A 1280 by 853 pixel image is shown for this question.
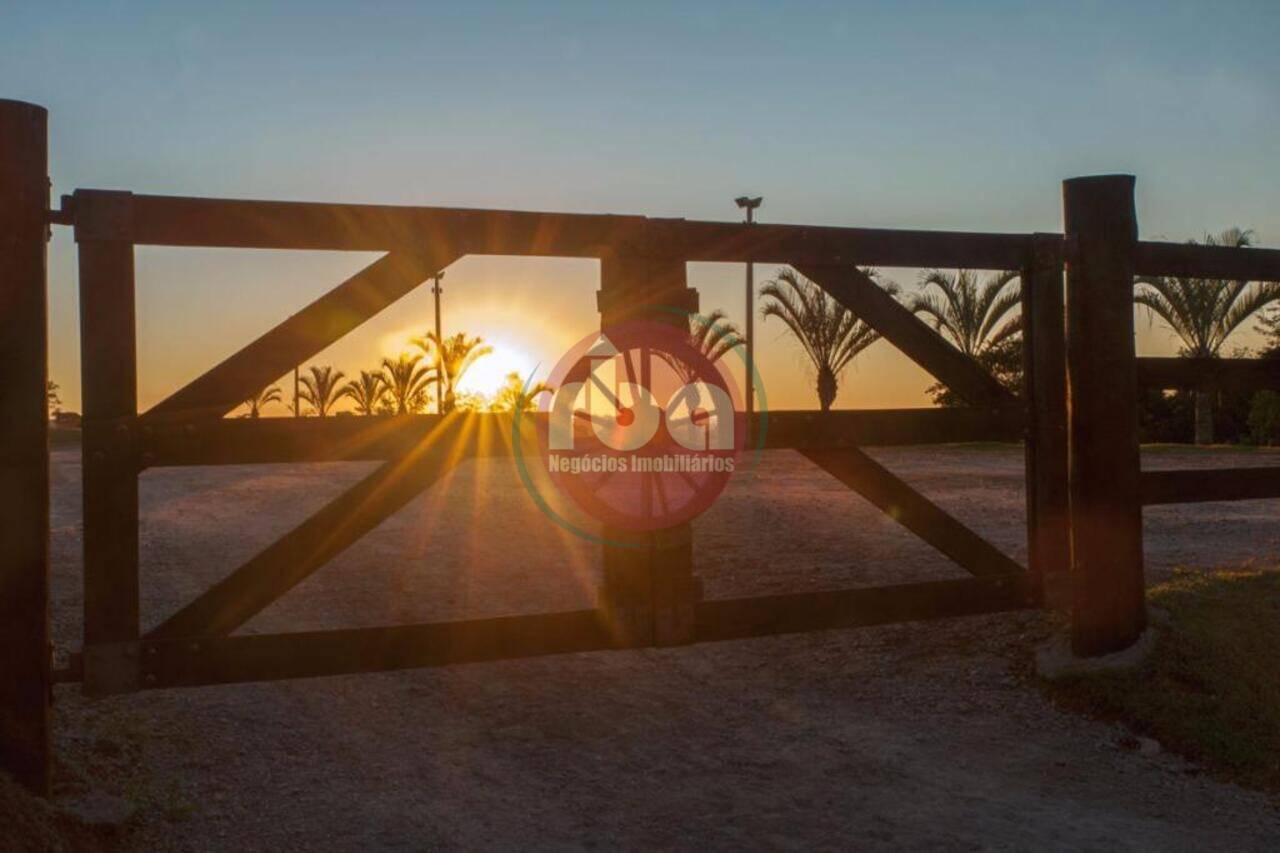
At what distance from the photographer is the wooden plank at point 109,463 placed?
4.08m

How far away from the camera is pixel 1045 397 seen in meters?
5.59

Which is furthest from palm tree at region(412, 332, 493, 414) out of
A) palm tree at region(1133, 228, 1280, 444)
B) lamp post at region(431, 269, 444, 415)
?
palm tree at region(1133, 228, 1280, 444)

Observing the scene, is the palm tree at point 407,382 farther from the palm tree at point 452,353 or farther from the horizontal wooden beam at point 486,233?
the horizontal wooden beam at point 486,233

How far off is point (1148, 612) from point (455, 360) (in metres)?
36.7

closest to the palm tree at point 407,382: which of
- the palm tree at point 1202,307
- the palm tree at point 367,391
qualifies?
the palm tree at point 367,391

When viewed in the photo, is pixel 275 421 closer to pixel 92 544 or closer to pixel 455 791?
pixel 92 544

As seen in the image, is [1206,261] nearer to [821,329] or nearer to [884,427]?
[884,427]

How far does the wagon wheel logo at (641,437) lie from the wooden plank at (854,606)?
474mm

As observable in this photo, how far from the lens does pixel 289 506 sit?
14891 mm

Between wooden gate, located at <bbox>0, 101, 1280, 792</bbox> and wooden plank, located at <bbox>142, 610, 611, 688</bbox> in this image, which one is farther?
wooden plank, located at <bbox>142, 610, 611, 688</bbox>

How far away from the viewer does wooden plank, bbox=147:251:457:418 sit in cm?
427

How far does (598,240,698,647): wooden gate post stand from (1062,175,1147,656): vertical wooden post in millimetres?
2180

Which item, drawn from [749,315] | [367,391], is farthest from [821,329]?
[367,391]

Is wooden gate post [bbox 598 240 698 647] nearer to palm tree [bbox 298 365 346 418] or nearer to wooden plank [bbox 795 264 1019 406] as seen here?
wooden plank [bbox 795 264 1019 406]
